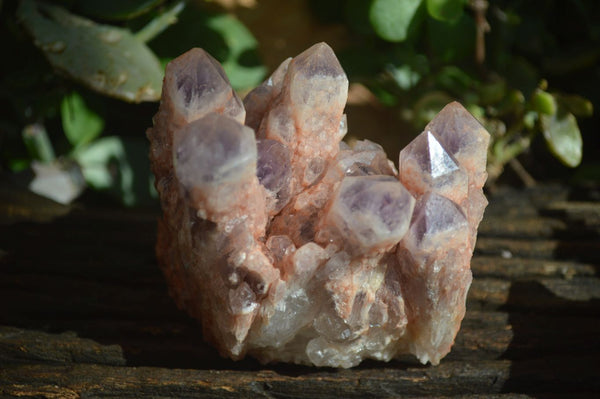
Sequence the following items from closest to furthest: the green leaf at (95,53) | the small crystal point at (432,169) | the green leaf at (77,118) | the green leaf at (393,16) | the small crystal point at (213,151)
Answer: the small crystal point at (213,151), the small crystal point at (432,169), the green leaf at (95,53), the green leaf at (393,16), the green leaf at (77,118)

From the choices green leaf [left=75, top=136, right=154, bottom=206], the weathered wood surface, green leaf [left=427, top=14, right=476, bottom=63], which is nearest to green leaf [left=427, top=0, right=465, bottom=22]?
green leaf [left=427, top=14, right=476, bottom=63]

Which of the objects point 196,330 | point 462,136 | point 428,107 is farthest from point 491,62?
point 196,330

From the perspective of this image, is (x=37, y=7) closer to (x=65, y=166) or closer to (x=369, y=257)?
(x=65, y=166)

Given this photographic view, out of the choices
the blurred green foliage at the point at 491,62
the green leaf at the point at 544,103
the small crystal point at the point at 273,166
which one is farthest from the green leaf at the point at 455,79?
the small crystal point at the point at 273,166

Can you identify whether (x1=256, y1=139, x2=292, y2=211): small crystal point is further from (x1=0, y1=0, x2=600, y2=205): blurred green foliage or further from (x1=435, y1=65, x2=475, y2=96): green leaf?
(x1=435, y1=65, x2=475, y2=96): green leaf

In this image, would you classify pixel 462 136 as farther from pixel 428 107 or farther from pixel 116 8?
pixel 116 8

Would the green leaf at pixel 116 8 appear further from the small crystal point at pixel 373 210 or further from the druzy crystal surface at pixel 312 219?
the small crystal point at pixel 373 210
